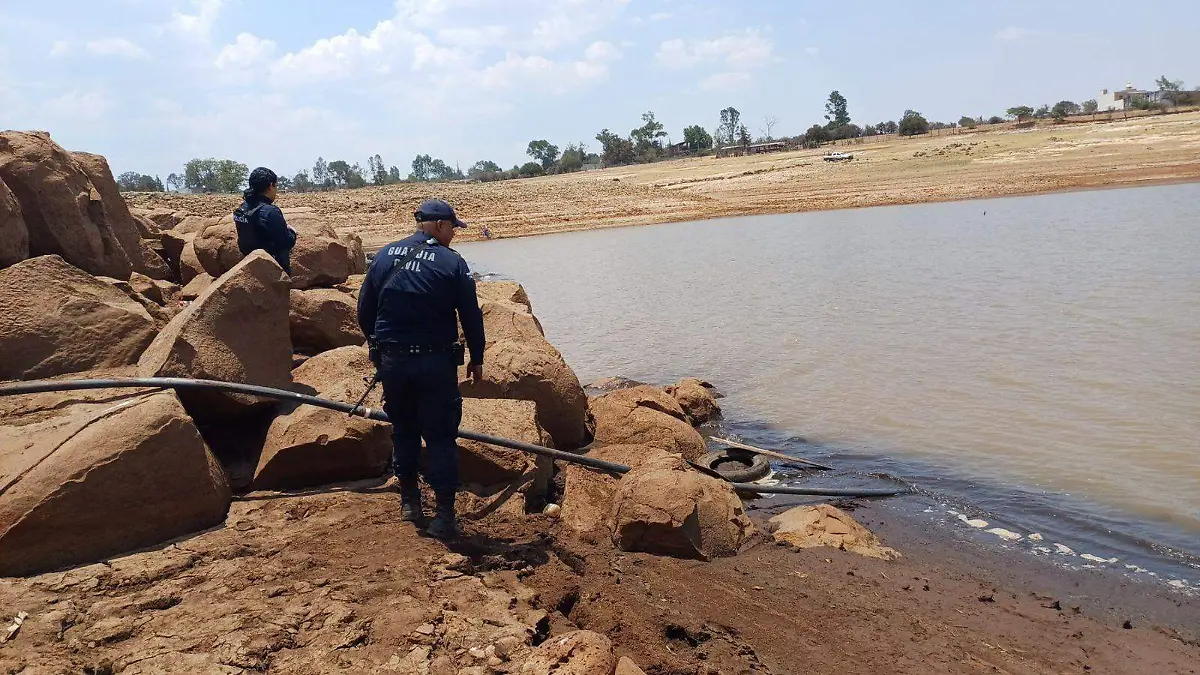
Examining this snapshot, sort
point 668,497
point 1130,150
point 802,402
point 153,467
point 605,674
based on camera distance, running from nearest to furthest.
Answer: point 605,674, point 153,467, point 668,497, point 802,402, point 1130,150

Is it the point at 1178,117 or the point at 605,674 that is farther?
the point at 1178,117

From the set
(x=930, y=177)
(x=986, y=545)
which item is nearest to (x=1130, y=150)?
(x=930, y=177)

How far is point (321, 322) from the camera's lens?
755 centimetres

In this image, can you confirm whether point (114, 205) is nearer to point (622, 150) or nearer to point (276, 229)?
point (276, 229)

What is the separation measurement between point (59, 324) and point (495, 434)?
9.67 ft

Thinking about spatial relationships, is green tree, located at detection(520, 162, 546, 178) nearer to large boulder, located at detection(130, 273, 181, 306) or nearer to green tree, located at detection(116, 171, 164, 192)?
green tree, located at detection(116, 171, 164, 192)

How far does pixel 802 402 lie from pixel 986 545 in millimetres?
3663

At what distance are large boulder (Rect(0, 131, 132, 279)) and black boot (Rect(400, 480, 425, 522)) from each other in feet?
13.6

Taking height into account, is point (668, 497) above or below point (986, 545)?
above

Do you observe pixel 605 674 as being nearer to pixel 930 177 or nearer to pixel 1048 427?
pixel 1048 427

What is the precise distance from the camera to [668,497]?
205 inches

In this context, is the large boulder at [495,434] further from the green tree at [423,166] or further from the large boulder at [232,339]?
the green tree at [423,166]

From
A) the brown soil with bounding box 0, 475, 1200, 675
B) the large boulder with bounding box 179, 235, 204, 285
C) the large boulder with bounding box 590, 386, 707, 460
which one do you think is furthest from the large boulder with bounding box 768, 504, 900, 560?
the large boulder with bounding box 179, 235, 204, 285

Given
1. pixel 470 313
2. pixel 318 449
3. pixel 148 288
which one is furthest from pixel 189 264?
pixel 470 313
